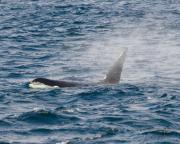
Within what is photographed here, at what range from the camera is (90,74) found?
4359cm

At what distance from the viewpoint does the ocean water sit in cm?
2870

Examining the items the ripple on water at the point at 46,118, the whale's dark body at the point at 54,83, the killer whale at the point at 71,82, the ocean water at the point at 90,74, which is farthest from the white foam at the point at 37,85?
the ripple on water at the point at 46,118

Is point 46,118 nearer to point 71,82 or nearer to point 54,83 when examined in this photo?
point 54,83

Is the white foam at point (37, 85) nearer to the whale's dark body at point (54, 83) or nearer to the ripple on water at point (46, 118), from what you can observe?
the whale's dark body at point (54, 83)

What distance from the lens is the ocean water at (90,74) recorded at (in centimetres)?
2870

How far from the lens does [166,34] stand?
65.6 m

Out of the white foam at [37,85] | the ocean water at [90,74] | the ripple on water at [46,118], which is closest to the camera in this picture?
the ocean water at [90,74]

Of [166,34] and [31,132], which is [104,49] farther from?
[31,132]

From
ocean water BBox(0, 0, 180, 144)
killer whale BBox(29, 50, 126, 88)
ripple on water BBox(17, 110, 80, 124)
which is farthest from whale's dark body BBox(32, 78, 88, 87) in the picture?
ripple on water BBox(17, 110, 80, 124)

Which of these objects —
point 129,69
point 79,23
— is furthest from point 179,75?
point 79,23

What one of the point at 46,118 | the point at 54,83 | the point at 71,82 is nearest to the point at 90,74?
the point at 71,82

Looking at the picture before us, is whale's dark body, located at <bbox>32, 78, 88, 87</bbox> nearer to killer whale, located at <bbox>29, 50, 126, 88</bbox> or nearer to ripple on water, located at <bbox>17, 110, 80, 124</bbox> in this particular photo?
killer whale, located at <bbox>29, 50, 126, 88</bbox>

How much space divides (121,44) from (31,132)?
3259cm

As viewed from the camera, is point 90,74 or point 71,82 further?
point 90,74
